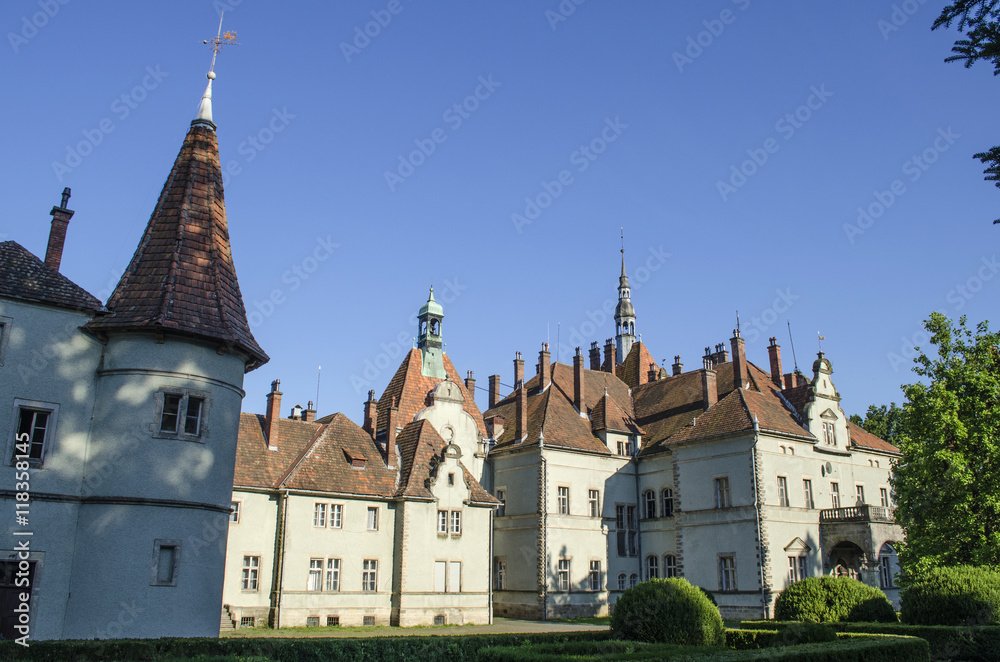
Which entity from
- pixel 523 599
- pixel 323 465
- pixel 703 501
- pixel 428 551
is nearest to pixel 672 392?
pixel 703 501

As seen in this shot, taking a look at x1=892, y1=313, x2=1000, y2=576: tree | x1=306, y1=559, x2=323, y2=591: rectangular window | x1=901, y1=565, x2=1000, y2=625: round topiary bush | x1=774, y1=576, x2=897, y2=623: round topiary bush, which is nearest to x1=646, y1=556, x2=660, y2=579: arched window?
x1=892, y1=313, x2=1000, y2=576: tree

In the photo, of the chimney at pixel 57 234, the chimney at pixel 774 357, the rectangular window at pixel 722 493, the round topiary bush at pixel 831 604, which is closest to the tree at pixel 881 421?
the chimney at pixel 774 357

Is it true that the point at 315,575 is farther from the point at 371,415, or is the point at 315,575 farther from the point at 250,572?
the point at 371,415

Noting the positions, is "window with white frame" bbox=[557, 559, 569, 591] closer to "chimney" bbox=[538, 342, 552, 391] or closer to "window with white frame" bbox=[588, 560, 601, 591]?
"window with white frame" bbox=[588, 560, 601, 591]

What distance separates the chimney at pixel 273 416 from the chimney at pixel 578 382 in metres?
19.4

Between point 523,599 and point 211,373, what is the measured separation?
92.5 ft

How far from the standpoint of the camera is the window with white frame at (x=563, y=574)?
43.6 meters

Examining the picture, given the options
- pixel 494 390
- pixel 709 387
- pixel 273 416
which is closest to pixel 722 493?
pixel 709 387

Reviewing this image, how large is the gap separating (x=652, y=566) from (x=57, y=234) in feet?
118

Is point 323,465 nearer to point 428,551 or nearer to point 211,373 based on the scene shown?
point 428,551

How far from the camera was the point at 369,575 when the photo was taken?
37.3 meters

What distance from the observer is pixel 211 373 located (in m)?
21.1

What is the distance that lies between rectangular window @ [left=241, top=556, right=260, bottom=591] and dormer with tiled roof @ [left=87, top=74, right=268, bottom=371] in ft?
49.3

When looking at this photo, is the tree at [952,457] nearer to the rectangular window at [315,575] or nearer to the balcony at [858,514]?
the balcony at [858,514]
